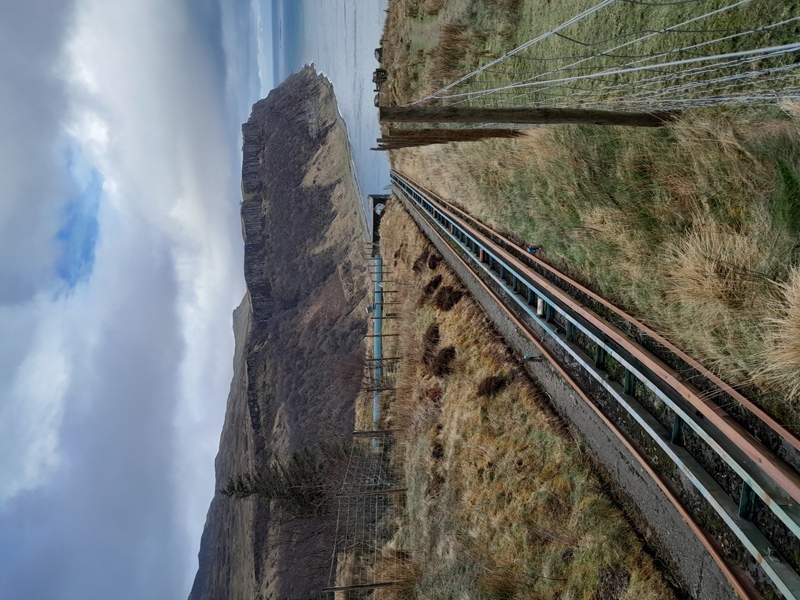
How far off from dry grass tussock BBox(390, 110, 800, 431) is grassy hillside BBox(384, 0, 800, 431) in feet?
0.04

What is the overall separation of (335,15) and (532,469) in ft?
203

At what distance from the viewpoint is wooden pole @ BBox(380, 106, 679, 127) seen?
20.8 feet

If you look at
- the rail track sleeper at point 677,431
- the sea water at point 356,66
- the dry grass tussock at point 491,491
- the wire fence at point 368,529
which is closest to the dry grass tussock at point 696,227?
the rail track sleeper at point 677,431

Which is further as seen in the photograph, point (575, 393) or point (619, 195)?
point (575, 393)

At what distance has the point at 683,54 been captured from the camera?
6.19 m

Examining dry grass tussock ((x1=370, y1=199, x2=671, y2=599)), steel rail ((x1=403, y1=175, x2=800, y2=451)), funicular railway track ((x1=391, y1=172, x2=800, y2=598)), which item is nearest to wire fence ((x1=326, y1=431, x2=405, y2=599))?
dry grass tussock ((x1=370, y1=199, x2=671, y2=599))

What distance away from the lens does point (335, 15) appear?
6056cm

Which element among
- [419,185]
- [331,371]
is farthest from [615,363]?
[331,371]

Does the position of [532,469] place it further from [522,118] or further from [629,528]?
[522,118]

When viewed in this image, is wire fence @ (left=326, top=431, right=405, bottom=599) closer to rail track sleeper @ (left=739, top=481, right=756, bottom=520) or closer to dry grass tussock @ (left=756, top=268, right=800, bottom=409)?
rail track sleeper @ (left=739, top=481, right=756, bottom=520)

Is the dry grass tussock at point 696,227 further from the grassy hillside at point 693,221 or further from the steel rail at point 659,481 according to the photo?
the steel rail at point 659,481

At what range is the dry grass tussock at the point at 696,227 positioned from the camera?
4.82 m

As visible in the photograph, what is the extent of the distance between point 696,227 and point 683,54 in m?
2.00

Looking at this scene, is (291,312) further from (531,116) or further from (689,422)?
(689,422)
